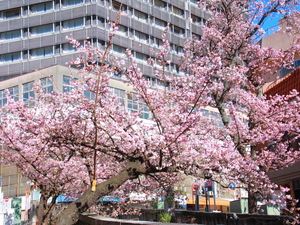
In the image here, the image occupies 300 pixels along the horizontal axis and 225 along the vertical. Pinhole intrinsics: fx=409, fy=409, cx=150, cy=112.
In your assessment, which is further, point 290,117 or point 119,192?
point 290,117

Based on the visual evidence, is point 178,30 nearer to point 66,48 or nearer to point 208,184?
point 66,48

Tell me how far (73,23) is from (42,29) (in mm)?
3967

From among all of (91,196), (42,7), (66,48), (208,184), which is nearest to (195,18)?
(66,48)

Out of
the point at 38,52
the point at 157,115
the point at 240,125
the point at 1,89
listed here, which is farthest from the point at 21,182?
the point at 157,115

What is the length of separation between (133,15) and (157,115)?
44784mm

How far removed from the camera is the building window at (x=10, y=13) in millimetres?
50156

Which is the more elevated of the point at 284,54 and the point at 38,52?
the point at 38,52

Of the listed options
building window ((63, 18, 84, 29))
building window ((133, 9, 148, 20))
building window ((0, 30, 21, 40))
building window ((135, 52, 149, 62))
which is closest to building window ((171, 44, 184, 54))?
building window ((135, 52, 149, 62))

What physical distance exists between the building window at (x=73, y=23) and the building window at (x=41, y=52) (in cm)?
320

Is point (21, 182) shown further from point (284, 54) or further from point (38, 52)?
point (284, 54)

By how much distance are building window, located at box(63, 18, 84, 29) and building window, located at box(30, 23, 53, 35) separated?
5.91 ft

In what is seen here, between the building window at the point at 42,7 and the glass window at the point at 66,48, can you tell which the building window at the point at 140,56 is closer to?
the glass window at the point at 66,48

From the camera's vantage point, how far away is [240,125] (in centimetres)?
1460

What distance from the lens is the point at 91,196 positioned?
344 inches
